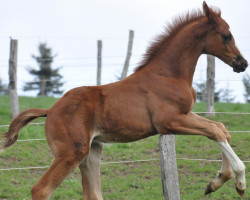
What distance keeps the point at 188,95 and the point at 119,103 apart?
81 centimetres

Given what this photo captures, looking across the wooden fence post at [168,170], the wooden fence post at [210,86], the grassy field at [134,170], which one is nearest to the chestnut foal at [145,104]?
the wooden fence post at [168,170]

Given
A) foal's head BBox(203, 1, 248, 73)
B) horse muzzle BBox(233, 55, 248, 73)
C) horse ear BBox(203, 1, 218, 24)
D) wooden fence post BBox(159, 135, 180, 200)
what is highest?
horse ear BBox(203, 1, 218, 24)

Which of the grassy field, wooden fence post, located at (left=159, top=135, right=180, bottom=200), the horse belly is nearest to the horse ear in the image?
the horse belly

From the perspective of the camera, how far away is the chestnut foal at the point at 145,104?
5.21 m

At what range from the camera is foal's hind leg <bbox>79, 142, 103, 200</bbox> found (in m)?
5.83

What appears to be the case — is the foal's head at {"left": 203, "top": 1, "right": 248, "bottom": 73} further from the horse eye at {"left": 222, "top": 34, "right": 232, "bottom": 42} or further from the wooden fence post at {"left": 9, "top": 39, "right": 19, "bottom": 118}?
the wooden fence post at {"left": 9, "top": 39, "right": 19, "bottom": 118}

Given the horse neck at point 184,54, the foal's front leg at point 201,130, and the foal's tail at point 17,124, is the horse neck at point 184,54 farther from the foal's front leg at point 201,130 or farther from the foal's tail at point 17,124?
the foal's tail at point 17,124

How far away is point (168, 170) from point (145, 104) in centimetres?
160

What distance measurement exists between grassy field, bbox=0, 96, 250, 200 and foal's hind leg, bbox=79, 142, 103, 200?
150 cm

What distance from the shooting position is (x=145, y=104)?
17.4 ft

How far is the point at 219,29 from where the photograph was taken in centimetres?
531

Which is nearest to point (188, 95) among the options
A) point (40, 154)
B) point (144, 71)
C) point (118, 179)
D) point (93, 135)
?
point (144, 71)

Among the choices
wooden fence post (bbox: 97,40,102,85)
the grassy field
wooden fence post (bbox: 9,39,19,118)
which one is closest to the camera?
the grassy field

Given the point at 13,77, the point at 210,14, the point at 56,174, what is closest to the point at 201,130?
the point at 210,14
